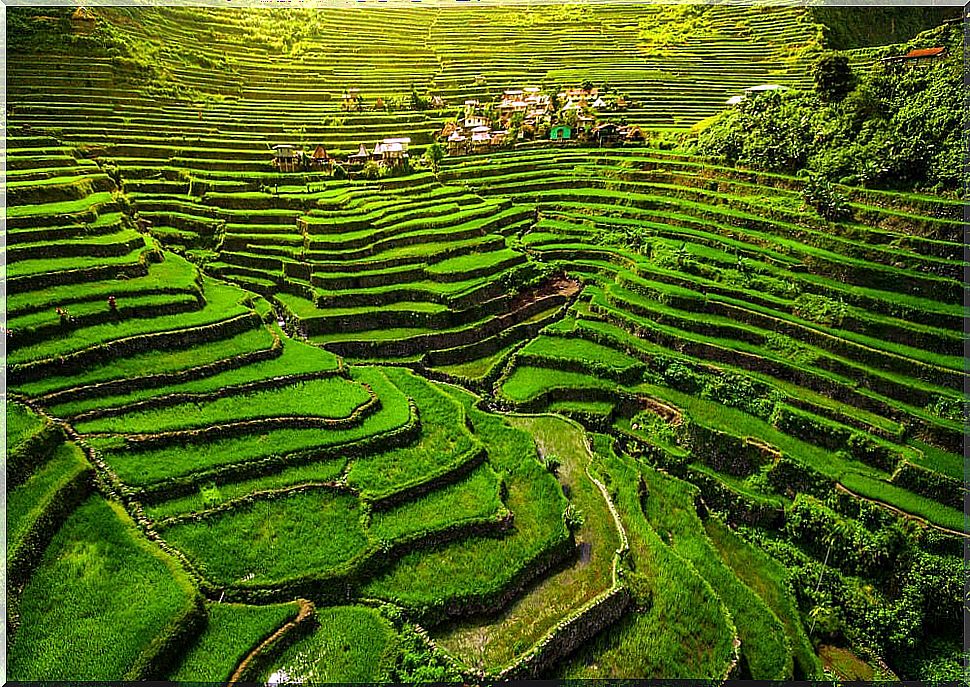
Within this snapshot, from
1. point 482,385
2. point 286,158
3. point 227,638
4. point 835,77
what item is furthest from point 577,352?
point 286,158

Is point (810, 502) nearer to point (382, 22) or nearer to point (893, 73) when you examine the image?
point (893, 73)

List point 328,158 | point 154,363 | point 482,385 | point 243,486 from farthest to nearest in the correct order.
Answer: point 328,158
point 482,385
point 154,363
point 243,486

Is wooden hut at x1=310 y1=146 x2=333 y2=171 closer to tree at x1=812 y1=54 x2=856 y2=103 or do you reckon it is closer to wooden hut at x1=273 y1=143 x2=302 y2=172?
wooden hut at x1=273 y1=143 x2=302 y2=172

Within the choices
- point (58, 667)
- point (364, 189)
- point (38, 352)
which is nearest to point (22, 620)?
point (58, 667)

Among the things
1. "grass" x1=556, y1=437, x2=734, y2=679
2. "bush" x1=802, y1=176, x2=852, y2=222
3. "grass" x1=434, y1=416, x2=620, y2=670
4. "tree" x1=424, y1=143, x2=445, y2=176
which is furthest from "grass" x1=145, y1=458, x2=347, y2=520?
"tree" x1=424, y1=143, x2=445, y2=176

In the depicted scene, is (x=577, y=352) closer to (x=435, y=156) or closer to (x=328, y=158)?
(x=435, y=156)

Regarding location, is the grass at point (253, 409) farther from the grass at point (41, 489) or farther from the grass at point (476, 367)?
the grass at point (476, 367)
